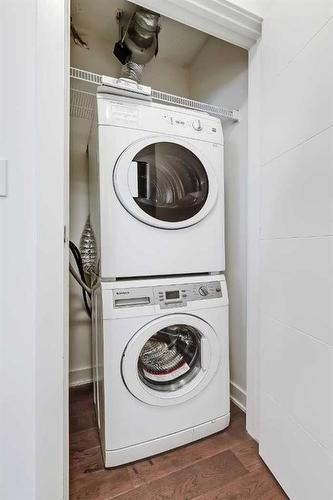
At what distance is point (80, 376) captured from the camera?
67.7 inches

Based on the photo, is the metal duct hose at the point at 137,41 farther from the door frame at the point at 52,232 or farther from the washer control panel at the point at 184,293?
the washer control panel at the point at 184,293

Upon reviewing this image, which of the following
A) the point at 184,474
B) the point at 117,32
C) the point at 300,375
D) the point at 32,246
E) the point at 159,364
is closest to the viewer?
the point at 32,246

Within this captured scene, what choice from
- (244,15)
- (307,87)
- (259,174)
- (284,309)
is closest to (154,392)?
(284,309)

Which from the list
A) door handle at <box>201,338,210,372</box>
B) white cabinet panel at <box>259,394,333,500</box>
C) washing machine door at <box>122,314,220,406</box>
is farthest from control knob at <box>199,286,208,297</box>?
white cabinet panel at <box>259,394,333,500</box>

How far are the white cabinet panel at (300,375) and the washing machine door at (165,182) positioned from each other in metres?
0.63

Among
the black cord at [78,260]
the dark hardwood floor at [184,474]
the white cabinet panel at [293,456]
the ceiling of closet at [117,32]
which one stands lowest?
the dark hardwood floor at [184,474]

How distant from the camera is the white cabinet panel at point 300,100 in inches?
30.3

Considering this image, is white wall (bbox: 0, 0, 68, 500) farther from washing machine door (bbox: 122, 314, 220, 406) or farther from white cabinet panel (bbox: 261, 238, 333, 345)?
white cabinet panel (bbox: 261, 238, 333, 345)

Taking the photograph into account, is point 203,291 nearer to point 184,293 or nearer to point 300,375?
point 184,293

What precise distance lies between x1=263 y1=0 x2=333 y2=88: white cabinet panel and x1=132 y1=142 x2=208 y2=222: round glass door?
19.4 inches

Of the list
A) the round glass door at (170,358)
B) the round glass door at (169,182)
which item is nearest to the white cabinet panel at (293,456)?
the round glass door at (170,358)

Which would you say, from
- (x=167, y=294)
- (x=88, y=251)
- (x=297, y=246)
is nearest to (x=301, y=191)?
(x=297, y=246)

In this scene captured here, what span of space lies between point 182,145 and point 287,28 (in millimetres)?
594

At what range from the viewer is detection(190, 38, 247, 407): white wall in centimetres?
145
